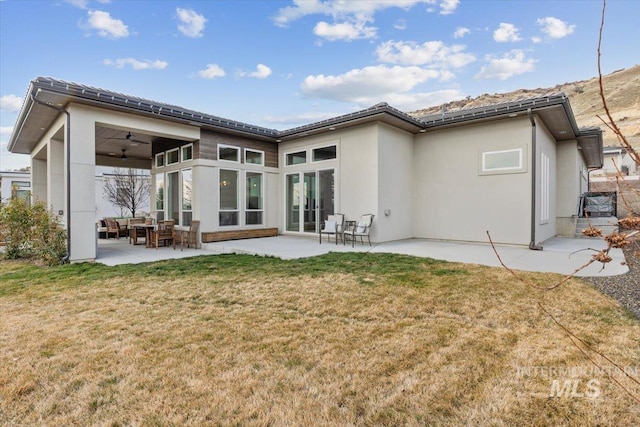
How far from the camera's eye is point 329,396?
2318mm

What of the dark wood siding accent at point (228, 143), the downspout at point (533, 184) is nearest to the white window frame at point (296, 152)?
the dark wood siding accent at point (228, 143)

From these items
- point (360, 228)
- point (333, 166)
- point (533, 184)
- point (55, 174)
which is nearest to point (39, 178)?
point (55, 174)

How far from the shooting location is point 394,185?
31.9 feet

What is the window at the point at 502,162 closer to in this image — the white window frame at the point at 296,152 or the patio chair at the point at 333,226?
the patio chair at the point at 333,226

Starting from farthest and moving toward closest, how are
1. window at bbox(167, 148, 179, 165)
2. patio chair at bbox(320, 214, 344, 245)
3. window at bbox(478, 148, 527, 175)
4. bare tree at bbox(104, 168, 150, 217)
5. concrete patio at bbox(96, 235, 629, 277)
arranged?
bare tree at bbox(104, 168, 150, 217), window at bbox(167, 148, 179, 165), patio chair at bbox(320, 214, 344, 245), window at bbox(478, 148, 527, 175), concrete patio at bbox(96, 235, 629, 277)

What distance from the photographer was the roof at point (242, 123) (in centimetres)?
695

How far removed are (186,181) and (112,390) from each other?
8432mm

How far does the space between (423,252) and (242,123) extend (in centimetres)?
651

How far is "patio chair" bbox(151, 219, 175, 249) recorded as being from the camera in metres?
9.41

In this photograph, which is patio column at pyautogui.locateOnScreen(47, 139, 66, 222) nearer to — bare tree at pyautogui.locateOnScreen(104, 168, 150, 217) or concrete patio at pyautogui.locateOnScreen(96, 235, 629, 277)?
concrete patio at pyautogui.locateOnScreen(96, 235, 629, 277)

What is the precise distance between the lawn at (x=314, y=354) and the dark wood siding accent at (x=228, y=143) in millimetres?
5253

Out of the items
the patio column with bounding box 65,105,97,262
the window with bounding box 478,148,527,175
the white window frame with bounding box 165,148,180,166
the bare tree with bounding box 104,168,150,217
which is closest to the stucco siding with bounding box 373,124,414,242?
the window with bounding box 478,148,527,175

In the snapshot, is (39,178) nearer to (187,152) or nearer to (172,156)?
(172,156)

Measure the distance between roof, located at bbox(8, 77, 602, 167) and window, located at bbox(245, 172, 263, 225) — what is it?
1326 millimetres
